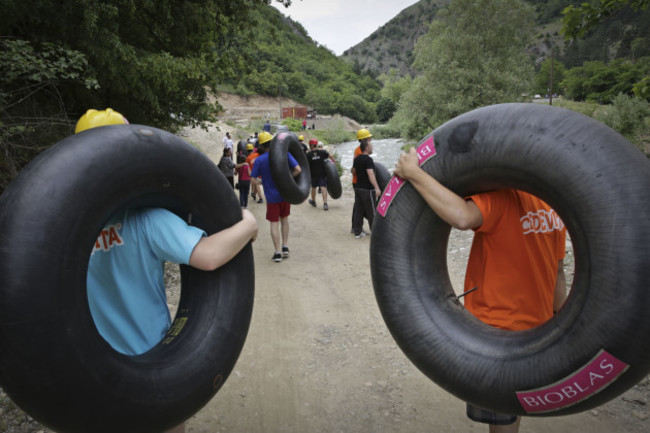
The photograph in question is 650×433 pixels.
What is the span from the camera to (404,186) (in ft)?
6.68

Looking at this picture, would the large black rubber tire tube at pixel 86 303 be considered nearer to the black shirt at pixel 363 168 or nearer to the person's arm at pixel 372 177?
the person's arm at pixel 372 177

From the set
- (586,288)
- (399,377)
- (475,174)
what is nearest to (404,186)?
(475,174)

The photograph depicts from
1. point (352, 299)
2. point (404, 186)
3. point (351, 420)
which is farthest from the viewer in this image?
point (352, 299)

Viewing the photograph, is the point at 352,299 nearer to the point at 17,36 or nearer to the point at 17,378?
the point at 17,378

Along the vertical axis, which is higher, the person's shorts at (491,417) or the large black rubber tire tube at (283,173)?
the large black rubber tire tube at (283,173)

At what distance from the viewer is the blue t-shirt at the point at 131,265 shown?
5.81ft

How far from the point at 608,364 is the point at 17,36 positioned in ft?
23.5

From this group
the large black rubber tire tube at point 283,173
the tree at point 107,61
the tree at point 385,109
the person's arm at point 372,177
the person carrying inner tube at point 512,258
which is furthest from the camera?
the tree at point 385,109

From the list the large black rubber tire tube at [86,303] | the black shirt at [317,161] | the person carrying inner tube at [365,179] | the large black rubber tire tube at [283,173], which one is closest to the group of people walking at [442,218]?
the large black rubber tire tube at [86,303]

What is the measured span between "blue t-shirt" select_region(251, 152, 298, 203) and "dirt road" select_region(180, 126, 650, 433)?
140cm

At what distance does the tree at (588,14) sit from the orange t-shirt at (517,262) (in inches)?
120

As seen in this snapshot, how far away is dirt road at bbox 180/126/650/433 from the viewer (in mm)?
3104

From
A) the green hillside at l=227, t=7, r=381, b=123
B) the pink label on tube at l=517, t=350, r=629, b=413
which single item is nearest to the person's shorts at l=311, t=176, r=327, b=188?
the pink label on tube at l=517, t=350, r=629, b=413

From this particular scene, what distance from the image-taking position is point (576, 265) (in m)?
1.69
